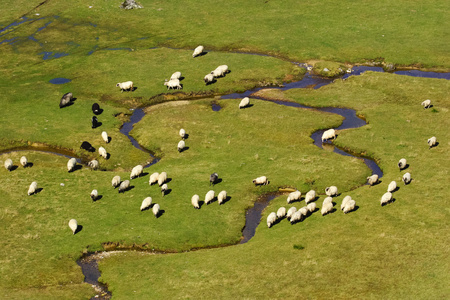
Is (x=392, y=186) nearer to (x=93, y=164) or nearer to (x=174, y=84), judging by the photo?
(x=93, y=164)

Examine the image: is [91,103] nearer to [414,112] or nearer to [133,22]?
[133,22]

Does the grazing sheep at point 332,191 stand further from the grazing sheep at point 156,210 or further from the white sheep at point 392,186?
the grazing sheep at point 156,210

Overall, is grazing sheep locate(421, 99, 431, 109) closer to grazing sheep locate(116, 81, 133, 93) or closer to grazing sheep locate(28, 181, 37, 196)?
grazing sheep locate(116, 81, 133, 93)

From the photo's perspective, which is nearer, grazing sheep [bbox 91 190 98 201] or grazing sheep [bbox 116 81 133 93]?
grazing sheep [bbox 91 190 98 201]

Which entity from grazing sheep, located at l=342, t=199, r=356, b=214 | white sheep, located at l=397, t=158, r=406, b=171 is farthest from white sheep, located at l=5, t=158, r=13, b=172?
white sheep, located at l=397, t=158, r=406, b=171

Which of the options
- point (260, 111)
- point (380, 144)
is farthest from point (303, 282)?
point (260, 111)

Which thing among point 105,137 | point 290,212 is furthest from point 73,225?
point 290,212
